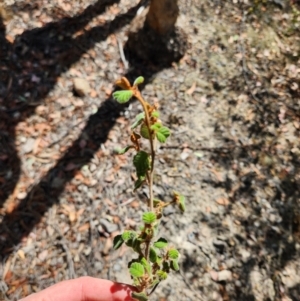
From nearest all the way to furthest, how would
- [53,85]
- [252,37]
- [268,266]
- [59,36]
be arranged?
1. [268,266]
2. [53,85]
3. [59,36]
4. [252,37]

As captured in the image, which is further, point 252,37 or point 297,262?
point 252,37

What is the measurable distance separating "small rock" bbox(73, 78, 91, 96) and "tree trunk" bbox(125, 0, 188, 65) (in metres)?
0.67

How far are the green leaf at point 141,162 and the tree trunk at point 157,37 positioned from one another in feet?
10.2

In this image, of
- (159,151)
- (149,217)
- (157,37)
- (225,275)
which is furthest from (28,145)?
(149,217)

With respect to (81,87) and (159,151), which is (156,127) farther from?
(81,87)

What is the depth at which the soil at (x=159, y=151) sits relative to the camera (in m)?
3.26

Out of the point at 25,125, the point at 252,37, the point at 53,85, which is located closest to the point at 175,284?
the point at 25,125


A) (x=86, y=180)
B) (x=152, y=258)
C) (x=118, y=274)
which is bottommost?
(x=118, y=274)

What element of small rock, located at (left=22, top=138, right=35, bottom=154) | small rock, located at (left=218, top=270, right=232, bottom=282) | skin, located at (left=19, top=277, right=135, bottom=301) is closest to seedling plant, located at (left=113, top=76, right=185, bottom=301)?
skin, located at (left=19, top=277, right=135, bottom=301)

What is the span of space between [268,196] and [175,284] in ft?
4.35

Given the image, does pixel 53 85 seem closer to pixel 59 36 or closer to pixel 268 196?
pixel 59 36

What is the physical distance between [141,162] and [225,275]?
2.27 meters

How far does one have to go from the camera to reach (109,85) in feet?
13.7

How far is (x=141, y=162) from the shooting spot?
1.41 m
